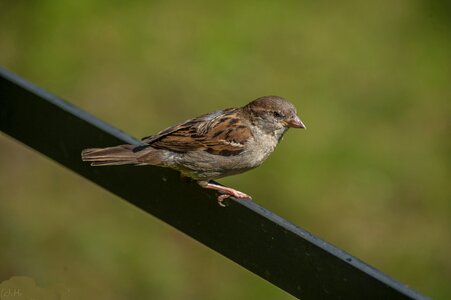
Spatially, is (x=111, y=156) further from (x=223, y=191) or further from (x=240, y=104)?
(x=240, y=104)

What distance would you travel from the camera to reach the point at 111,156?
12.1 feet

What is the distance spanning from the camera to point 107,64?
7.34 meters

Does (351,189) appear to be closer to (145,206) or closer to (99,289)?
(99,289)

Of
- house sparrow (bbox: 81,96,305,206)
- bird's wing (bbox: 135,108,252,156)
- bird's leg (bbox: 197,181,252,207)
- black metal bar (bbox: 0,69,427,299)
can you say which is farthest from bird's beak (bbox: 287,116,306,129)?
black metal bar (bbox: 0,69,427,299)

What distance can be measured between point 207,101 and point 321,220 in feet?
4.62

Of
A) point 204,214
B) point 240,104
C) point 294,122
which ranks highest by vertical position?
point 294,122

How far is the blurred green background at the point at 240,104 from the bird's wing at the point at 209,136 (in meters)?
0.96

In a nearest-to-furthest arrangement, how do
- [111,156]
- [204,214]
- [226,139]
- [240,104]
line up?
[204,214]
[111,156]
[226,139]
[240,104]

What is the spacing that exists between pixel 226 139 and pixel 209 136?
0.26 feet

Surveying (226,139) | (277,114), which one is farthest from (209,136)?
(277,114)

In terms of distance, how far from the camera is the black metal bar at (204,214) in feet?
9.78

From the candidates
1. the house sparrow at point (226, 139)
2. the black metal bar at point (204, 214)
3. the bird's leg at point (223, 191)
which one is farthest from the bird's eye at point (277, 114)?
the black metal bar at point (204, 214)

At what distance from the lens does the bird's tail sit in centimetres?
366

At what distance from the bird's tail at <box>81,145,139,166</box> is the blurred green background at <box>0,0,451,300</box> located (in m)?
1.04
